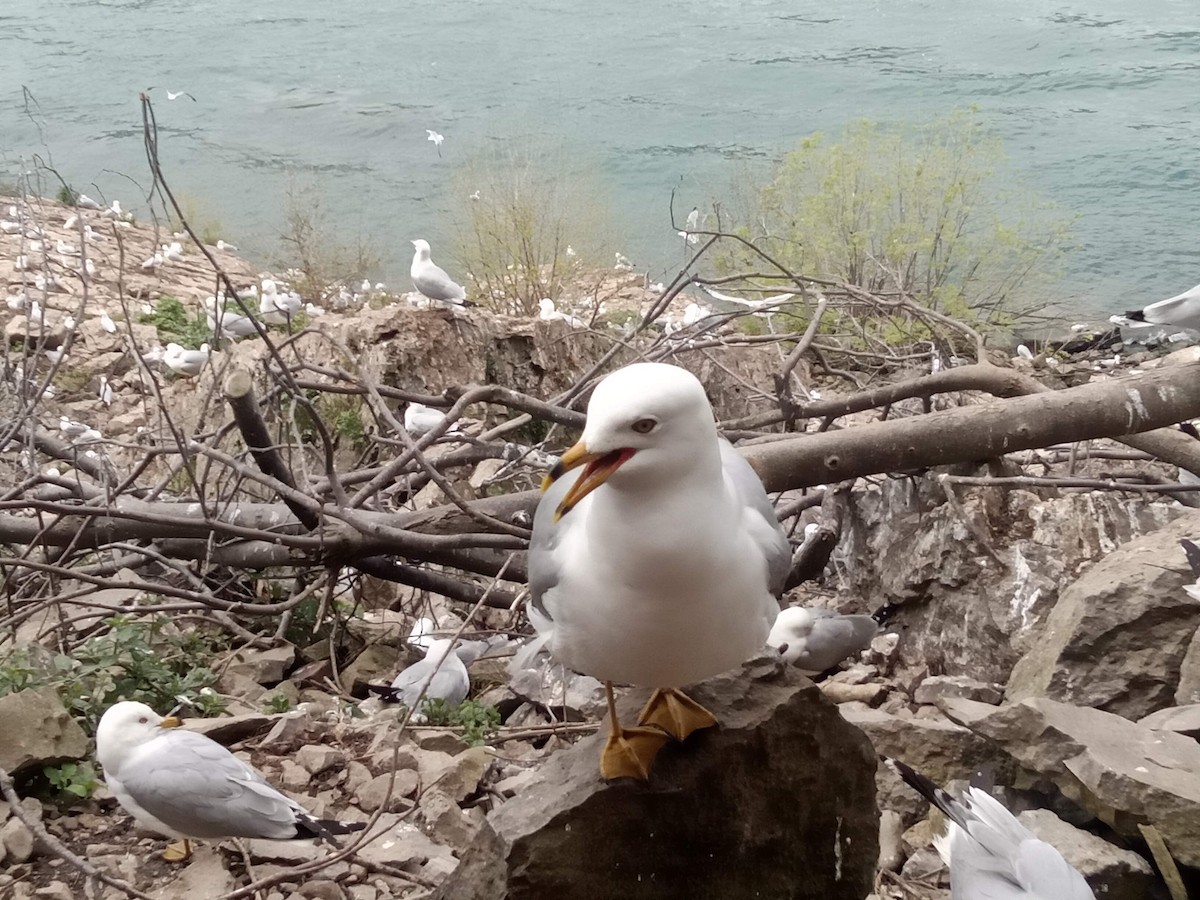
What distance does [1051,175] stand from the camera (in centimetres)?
1058

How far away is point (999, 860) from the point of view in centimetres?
215

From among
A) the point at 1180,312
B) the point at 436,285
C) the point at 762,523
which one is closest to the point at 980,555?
the point at 1180,312

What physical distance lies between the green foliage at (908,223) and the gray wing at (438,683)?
14.4 feet

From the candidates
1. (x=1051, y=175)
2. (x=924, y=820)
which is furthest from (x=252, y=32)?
(x=924, y=820)

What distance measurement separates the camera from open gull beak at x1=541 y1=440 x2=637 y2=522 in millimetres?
1462

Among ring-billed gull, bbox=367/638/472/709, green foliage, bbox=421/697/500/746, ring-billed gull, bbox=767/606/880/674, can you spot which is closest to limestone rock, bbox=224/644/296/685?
ring-billed gull, bbox=367/638/472/709

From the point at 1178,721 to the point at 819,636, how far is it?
1185 millimetres

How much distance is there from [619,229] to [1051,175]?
456 cm

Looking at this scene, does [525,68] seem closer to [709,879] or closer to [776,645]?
[776,645]

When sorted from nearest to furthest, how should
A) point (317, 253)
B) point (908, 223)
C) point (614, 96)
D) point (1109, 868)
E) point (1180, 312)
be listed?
point (1109, 868) < point (1180, 312) < point (908, 223) < point (317, 253) < point (614, 96)

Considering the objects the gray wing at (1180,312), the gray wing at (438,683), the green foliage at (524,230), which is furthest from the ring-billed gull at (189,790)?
the green foliage at (524,230)

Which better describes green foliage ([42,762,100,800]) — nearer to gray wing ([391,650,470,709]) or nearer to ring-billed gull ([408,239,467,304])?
gray wing ([391,650,470,709])

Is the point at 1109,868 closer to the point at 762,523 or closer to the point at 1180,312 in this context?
the point at 762,523

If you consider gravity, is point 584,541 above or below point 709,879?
above
